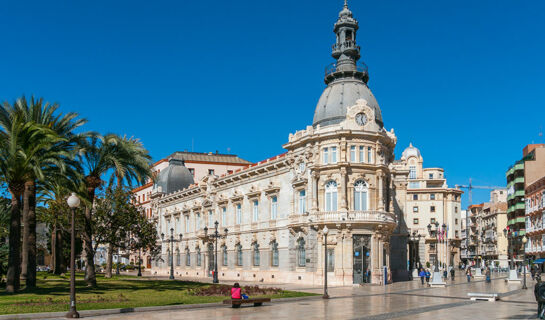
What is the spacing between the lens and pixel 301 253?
53.1m

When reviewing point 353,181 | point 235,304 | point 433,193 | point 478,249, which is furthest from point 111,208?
point 478,249

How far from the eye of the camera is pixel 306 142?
170 ft

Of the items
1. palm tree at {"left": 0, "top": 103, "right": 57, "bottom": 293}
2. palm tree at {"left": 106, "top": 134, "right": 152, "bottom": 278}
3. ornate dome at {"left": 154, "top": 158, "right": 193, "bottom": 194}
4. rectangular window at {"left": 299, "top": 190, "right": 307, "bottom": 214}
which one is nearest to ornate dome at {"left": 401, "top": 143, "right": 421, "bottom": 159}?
ornate dome at {"left": 154, "top": 158, "right": 193, "bottom": 194}

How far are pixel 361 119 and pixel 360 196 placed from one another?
681 centimetres

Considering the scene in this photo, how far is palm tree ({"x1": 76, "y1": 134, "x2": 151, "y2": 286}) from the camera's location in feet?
137

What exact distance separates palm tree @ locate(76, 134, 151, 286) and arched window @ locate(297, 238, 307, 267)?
16758 mm

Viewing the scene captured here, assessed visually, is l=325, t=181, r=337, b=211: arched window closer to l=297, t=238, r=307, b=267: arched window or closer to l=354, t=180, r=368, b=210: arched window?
l=354, t=180, r=368, b=210: arched window

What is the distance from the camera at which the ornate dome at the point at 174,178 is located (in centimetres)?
8838

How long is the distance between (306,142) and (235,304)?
2632cm

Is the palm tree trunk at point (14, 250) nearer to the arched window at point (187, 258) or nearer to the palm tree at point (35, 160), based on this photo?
the palm tree at point (35, 160)

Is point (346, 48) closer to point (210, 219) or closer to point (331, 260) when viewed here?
point (331, 260)

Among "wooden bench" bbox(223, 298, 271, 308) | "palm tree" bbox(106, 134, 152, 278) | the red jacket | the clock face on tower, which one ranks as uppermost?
the clock face on tower

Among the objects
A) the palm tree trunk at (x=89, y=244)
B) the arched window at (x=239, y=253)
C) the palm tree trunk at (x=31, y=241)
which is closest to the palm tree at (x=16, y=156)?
the palm tree trunk at (x=31, y=241)

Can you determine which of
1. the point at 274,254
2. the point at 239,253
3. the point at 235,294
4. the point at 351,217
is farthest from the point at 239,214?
the point at 235,294
